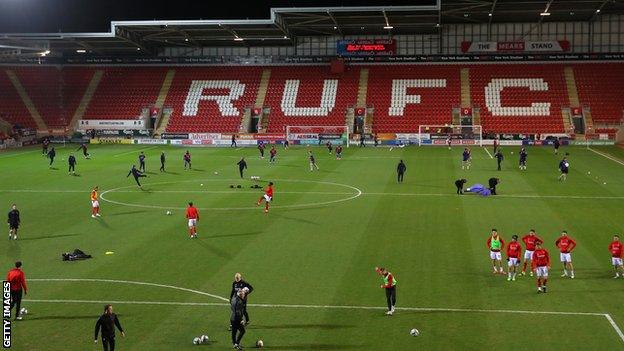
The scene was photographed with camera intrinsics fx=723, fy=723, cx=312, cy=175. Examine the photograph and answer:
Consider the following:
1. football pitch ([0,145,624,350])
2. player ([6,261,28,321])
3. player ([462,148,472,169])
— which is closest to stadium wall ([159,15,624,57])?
player ([462,148,472,169])

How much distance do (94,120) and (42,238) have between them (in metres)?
57.8

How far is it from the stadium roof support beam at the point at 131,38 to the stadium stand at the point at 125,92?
147 inches

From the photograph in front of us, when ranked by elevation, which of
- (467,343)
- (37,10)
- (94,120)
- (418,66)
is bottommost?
(467,343)

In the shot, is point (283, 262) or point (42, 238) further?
point (42, 238)

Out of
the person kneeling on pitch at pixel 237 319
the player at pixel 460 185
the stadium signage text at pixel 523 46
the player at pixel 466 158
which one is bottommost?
the person kneeling on pitch at pixel 237 319

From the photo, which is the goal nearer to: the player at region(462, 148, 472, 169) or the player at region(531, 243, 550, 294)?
the player at region(462, 148, 472, 169)

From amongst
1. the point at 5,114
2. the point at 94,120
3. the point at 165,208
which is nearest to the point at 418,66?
the point at 94,120

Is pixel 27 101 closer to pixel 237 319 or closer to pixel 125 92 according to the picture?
pixel 125 92

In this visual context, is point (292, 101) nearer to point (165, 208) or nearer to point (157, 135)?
point (157, 135)

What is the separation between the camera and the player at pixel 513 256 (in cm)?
2320

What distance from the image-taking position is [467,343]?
17.8 m

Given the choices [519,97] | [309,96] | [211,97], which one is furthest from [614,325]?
[211,97]

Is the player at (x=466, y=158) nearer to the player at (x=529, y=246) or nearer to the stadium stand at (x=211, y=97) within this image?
the player at (x=529, y=246)

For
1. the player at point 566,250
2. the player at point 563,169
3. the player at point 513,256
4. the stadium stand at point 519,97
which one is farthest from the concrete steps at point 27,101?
the player at point 566,250
